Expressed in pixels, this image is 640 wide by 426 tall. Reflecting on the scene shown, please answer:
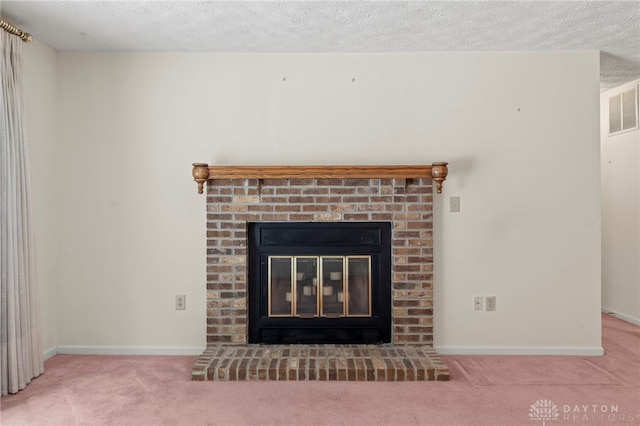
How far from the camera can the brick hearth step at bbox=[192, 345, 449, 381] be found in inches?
114

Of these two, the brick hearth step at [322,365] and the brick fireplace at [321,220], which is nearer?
the brick hearth step at [322,365]

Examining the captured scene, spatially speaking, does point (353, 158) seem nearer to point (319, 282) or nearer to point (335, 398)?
point (319, 282)

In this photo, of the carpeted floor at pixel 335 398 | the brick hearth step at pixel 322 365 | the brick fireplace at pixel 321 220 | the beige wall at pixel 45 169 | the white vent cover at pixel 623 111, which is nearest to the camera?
the carpeted floor at pixel 335 398

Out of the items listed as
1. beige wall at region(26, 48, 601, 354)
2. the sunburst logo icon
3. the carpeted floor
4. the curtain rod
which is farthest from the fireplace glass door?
the curtain rod

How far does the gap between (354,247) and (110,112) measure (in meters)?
2.03

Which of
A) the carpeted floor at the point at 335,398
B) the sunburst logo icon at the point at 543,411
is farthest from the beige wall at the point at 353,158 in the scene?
the sunburst logo icon at the point at 543,411

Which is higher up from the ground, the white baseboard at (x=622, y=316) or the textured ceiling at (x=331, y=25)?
the textured ceiling at (x=331, y=25)

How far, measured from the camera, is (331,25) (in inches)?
112

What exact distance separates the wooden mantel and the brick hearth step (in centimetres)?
117

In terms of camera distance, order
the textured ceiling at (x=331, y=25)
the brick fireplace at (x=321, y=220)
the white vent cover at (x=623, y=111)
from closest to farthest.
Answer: the textured ceiling at (x=331, y=25) < the brick fireplace at (x=321, y=220) < the white vent cover at (x=623, y=111)

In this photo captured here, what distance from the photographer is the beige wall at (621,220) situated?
4.21 m

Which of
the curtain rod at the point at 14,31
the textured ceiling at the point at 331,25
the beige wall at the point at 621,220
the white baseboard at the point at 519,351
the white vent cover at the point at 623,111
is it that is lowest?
the white baseboard at the point at 519,351

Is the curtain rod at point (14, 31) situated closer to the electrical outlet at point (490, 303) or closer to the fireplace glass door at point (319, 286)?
the fireplace glass door at point (319, 286)

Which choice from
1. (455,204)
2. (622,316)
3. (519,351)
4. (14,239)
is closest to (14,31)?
(14,239)
